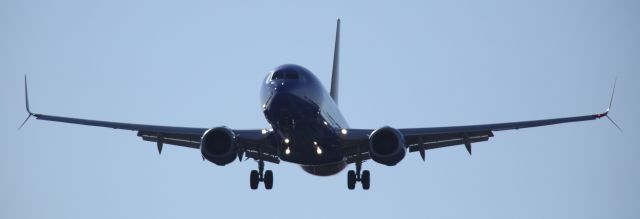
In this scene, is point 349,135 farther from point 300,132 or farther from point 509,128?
point 509,128

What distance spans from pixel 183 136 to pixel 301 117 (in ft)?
25.1

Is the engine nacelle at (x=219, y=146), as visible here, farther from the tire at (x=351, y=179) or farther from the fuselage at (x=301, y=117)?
the tire at (x=351, y=179)

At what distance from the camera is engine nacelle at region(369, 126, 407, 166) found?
41.3 meters

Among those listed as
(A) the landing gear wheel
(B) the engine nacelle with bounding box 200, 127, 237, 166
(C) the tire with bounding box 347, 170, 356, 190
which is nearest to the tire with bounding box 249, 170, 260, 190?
(A) the landing gear wheel

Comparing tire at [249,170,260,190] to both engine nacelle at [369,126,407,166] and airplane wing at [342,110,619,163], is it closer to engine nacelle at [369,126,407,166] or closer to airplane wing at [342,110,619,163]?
airplane wing at [342,110,619,163]

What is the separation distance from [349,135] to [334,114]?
212cm

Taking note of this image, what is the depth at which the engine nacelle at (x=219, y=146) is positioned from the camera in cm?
4125

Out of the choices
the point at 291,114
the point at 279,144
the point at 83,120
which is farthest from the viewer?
the point at 83,120

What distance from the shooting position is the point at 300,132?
133 feet

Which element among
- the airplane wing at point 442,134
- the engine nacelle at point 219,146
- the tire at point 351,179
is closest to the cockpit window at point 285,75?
the engine nacelle at point 219,146

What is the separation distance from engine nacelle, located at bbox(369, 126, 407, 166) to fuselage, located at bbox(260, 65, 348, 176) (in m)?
1.67

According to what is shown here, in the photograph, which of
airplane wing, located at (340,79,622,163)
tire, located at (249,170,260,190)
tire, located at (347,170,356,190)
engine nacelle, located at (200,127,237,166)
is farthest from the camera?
tire, located at (347,170,356,190)

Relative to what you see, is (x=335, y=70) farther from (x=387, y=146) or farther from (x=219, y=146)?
(x=219, y=146)

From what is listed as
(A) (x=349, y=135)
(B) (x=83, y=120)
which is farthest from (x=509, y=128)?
(B) (x=83, y=120)
